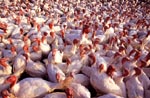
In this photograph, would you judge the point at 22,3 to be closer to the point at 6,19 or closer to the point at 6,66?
the point at 6,19

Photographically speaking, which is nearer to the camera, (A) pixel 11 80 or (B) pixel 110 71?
(A) pixel 11 80

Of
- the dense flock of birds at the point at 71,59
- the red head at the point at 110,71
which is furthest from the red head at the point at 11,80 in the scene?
the red head at the point at 110,71

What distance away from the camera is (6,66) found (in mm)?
3760

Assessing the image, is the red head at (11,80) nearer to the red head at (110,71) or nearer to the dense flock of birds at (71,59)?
the dense flock of birds at (71,59)

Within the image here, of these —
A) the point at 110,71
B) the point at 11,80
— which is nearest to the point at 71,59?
the point at 110,71

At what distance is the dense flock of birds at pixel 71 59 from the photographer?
133 inches

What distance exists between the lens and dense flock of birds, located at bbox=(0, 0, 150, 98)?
11.1 ft

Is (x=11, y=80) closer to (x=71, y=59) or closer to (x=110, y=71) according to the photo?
(x=71, y=59)

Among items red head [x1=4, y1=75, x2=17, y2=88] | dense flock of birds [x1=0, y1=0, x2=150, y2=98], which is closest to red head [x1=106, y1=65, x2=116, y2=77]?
dense flock of birds [x1=0, y1=0, x2=150, y2=98]

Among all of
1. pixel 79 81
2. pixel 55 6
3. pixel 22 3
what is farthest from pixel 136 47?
pixel 22 3

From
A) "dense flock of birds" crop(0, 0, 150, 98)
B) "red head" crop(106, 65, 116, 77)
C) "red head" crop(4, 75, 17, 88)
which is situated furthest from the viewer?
"red head" crop(106, 65, 116, 77)

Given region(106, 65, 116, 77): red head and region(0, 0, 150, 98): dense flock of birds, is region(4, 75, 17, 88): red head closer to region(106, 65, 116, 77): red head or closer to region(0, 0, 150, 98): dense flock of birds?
region(0, 0, 150, 98): dense flock of birds

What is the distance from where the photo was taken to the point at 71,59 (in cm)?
414

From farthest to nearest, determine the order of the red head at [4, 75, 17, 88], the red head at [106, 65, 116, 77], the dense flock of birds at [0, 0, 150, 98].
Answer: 1. the red head at [106, 65, 116, 77]
2. the dense flock of birds at [0, 0, 150, 98]
3. the red head at [4, 75, 17, 88]
